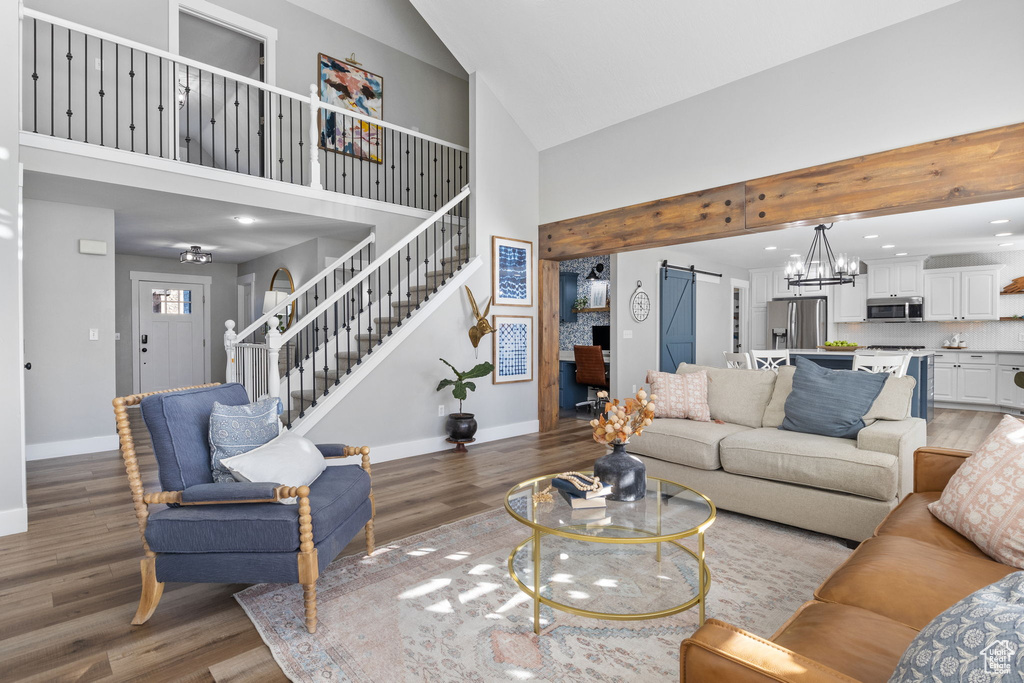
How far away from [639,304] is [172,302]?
23.1 ft

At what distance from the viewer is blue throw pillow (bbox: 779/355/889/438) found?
125 inches

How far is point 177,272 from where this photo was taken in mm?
7973

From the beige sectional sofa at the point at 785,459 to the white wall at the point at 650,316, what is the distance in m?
3.13

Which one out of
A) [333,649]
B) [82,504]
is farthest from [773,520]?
[82,504]

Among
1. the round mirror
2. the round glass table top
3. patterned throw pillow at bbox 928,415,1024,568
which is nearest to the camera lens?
patterned throw pillow at bbox 928,415,1024,568

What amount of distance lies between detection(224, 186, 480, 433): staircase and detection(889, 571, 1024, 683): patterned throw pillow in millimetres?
4103

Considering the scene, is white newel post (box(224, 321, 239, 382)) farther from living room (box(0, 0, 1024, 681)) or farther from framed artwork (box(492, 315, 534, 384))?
framed artwork (box(492, 315, 534, 384))

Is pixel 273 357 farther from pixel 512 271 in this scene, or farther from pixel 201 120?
pixel 201 120

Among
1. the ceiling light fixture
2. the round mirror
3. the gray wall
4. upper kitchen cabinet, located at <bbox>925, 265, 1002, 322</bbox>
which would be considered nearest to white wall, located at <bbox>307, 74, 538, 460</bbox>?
the round mirror

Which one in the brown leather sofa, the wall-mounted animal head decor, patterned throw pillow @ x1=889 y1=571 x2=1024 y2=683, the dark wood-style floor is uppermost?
the wall-mounted animal head decor

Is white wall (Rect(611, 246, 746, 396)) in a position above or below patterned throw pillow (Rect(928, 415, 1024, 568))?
above

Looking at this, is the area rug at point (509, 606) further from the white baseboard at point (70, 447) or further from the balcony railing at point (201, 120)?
the balcony railing at point (201, 120)

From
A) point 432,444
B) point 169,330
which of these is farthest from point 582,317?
point 169,330

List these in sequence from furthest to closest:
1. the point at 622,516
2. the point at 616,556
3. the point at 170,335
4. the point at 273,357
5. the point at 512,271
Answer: the point at 170,335 < the point at 512,271 < the point at 273,357 < the point at 616,556 < the point at 622,516
